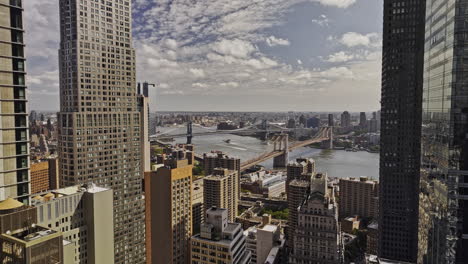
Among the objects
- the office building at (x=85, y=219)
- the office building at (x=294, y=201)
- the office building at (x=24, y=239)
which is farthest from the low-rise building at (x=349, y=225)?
the office building at (x=24, y=239)

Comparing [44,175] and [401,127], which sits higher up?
[401,127]

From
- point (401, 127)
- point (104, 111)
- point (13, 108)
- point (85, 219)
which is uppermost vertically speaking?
point (104, 111)

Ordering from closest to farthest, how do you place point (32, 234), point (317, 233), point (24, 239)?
1. point (24, 239)
2. point (32, 234)
3. point (317, 233)

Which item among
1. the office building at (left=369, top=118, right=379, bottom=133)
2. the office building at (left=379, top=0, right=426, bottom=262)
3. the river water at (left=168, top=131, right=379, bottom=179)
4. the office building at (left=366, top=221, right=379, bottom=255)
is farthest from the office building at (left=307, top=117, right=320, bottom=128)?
the office building at (left=379, top=0, right=426, bottom=262)

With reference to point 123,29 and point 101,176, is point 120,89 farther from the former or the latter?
point 101,176

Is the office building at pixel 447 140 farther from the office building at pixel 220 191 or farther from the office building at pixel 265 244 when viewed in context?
the office building at pixel 220 191

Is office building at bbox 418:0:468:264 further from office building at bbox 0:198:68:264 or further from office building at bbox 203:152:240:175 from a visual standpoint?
office building at bbox 203:152:240:175

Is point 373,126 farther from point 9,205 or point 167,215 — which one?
point 9,205

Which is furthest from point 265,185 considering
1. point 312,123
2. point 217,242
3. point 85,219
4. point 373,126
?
point 312,123
